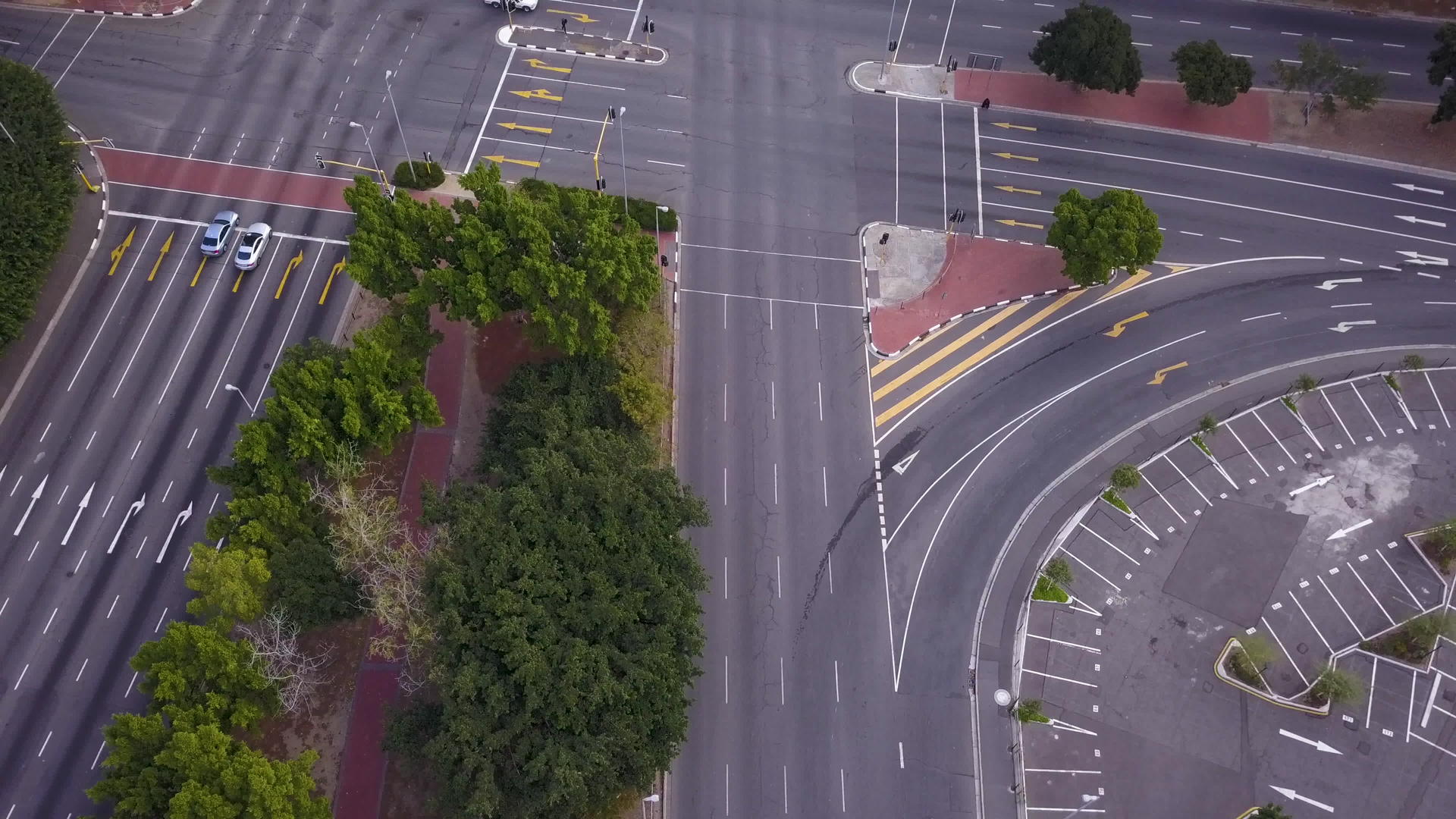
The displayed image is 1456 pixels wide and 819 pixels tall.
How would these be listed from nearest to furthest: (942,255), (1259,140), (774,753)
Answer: (774,753)
(942,255)
(1259,140)

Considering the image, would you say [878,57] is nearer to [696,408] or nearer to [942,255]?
[942,255]

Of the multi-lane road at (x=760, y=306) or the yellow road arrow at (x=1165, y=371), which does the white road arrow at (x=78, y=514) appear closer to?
the multi-lane road at (x=760, y=306)

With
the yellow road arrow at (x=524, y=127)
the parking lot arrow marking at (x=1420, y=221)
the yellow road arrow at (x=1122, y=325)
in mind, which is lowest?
the yellow road arrow at (x=1122, y=325)

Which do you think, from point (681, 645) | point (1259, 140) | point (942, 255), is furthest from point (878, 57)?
point (681, 645)

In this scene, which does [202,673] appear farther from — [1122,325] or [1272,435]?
[1272,435]

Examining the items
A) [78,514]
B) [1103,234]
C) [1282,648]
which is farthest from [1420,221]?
[78,514]

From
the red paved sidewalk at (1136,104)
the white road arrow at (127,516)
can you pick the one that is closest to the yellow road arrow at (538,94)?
the red paved sidewalk at (1136,104)
